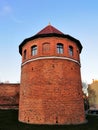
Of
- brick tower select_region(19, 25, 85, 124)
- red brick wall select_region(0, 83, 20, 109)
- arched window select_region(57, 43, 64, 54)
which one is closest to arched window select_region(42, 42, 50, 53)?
brick tower select_region(19, 25, 85, 124)

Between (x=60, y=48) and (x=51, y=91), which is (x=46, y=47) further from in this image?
(x=51, y=91)

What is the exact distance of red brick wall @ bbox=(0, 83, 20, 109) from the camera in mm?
25717

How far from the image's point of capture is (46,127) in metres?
14.2

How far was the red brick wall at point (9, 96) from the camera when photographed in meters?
25.7

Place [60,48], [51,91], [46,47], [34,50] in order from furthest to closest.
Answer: [34,50] < [60,48] < [46,47] < [51,91]

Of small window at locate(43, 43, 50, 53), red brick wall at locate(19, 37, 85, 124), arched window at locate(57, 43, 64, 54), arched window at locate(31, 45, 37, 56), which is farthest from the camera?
arched window at locate(31, 45, 37, 56)

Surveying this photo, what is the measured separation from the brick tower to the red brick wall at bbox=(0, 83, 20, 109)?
845 cm

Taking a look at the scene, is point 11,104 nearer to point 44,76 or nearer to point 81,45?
point 44,76

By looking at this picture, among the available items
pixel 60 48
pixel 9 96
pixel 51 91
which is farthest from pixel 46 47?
pixel 9 96

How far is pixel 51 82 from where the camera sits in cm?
1644

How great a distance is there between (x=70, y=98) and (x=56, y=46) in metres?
5.53

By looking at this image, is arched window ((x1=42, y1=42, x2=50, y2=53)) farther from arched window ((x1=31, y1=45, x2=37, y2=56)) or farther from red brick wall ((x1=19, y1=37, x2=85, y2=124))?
arched window ((x1=31, y1=45, x2=37, y2=56))

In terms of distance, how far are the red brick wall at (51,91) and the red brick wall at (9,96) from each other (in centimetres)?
845

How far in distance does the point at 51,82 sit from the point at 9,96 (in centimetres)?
1251
